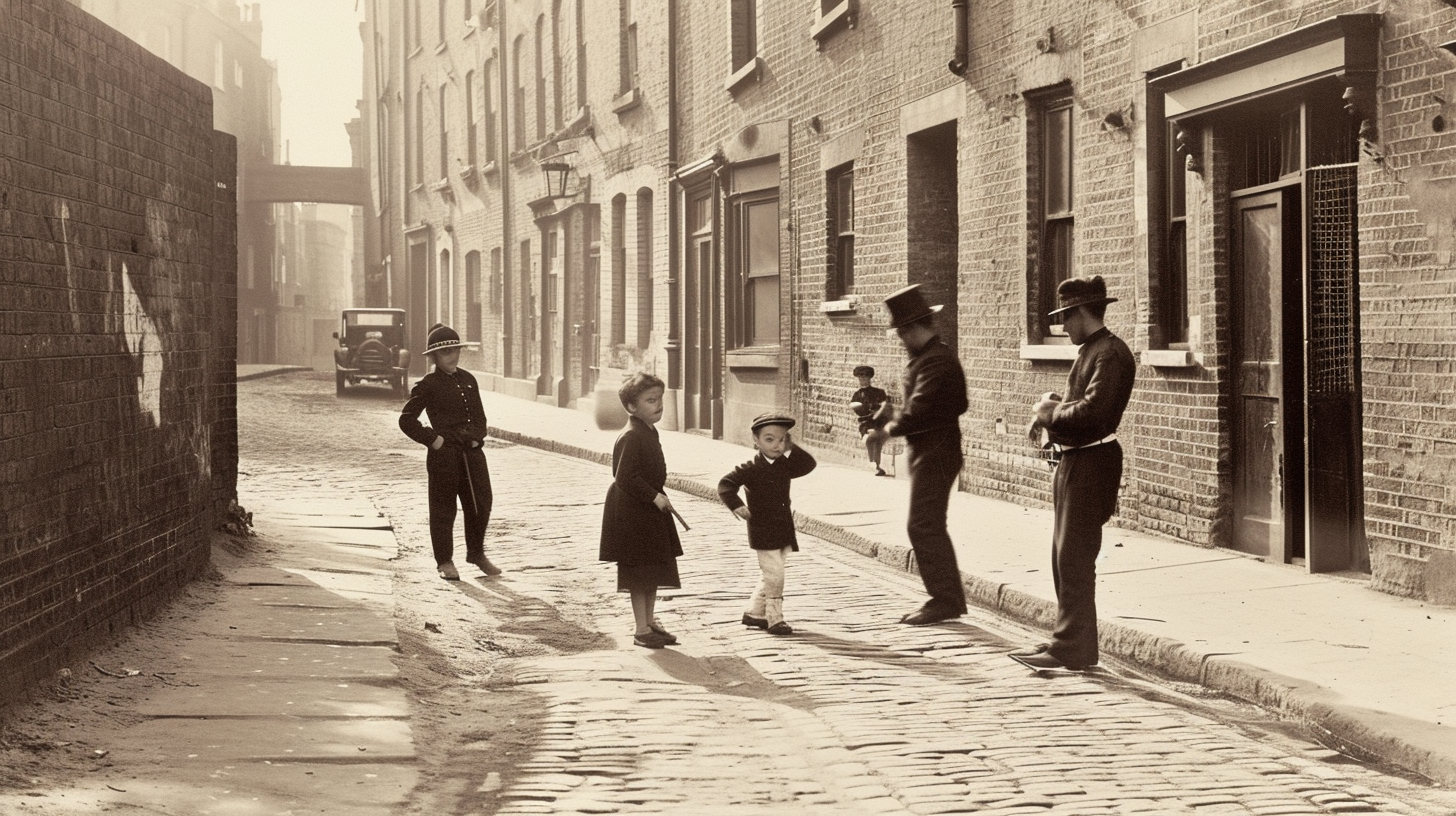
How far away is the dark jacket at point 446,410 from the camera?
10.2 m

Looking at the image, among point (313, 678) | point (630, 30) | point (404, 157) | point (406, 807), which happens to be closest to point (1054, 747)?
point (406, 807)

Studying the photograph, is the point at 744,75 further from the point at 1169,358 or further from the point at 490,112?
the point at 490,112

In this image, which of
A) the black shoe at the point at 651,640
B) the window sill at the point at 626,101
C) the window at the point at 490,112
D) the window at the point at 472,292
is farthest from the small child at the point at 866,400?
the window at the point at 472,292

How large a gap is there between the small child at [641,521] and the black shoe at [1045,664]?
175cm

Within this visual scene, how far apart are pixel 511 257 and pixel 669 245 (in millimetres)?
10500

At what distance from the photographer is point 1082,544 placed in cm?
700

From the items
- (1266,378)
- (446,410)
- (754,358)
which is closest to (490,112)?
(754,358)

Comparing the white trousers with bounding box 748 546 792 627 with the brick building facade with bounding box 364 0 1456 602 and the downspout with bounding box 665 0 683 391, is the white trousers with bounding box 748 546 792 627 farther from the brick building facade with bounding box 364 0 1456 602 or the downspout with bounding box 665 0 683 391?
the downspout with bounding box 665 0 683 391

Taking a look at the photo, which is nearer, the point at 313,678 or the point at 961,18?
the point at 313,678

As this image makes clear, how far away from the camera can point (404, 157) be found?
4375cm

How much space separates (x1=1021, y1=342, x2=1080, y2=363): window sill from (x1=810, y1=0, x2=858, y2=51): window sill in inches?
195

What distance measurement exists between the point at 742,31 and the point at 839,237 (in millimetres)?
4348

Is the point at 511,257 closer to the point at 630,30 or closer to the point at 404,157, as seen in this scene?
the point at 630,30

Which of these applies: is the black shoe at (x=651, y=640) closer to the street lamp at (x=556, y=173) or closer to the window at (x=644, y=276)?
the window at (x=644, y=276)
